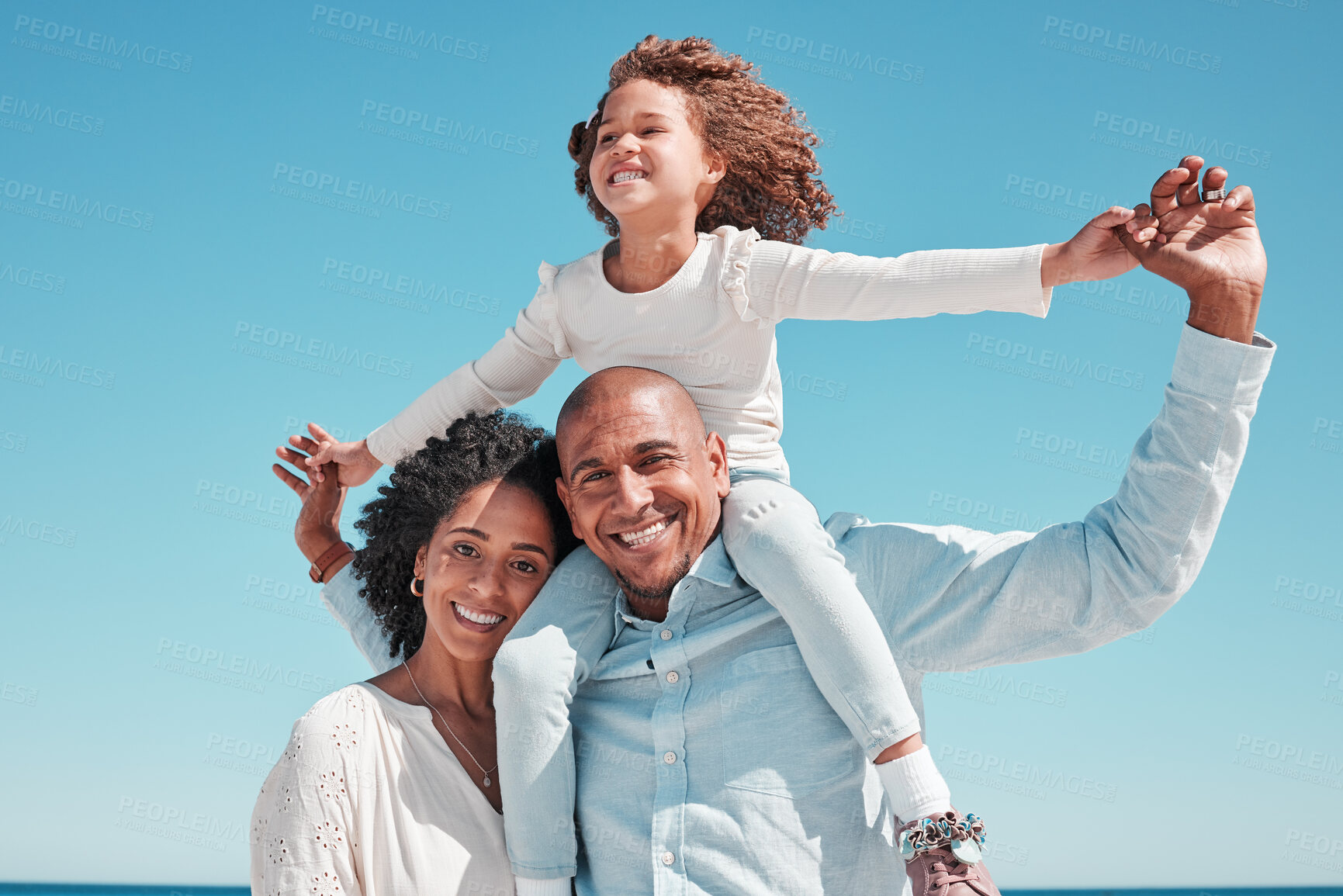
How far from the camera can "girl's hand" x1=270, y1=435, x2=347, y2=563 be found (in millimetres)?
4996

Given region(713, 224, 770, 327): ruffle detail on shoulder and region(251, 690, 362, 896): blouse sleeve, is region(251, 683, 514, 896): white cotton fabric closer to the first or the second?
region(251, 690, 362, 896): blouse sleeve

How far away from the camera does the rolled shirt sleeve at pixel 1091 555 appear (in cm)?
315

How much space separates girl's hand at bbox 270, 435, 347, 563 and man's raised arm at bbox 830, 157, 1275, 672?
2.64 m

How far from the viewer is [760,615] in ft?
11.5

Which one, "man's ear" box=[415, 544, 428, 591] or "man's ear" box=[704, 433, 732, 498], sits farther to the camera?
"man's ear" box=[415, 544, 428, 591]

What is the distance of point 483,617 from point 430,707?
412 millimetres

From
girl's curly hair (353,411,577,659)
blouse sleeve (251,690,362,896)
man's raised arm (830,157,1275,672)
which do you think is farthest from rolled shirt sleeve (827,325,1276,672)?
blouse sleeve (251,690,362,896)

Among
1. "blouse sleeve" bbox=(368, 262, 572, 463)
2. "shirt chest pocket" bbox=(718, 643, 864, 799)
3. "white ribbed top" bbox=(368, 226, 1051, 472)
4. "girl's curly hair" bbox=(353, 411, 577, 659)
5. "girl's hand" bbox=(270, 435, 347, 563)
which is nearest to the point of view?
"shirt chest pocket" bbox=(718, 643, 864, 799)

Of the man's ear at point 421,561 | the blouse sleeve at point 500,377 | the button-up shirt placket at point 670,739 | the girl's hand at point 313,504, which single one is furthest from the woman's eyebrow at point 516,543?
the girl's hand at point 313,504

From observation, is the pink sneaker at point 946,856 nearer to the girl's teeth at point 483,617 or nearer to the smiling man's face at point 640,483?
the smiling man's face at point 640,483

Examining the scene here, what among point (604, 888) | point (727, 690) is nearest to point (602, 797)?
point (604, 888)

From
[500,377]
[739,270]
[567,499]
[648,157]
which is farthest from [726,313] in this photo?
[500,377]

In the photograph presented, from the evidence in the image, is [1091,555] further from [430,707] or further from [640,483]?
[430,707]

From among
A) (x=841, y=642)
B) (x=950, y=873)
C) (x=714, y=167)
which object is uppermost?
(x=714, y=167)
